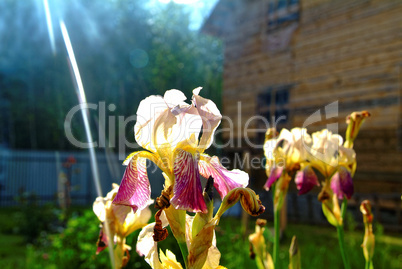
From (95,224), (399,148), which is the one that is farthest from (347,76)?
(95,224)

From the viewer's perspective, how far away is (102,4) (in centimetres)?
1753

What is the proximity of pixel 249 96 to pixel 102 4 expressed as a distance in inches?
447

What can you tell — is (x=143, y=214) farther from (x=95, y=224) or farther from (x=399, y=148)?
(x=399, y=148)

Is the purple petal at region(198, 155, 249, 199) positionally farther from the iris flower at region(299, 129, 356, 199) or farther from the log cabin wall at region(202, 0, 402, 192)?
the log cabin wall at region(202, 0, 402, 192)

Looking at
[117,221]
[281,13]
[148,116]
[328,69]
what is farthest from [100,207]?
[281,13]

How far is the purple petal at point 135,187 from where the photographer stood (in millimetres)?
672

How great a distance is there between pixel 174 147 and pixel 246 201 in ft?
0.63

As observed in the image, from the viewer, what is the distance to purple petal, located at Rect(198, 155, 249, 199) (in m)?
0.71

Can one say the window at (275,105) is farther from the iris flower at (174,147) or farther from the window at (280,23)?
the iris flower at (174,147)

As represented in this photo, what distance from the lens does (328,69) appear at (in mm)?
7688

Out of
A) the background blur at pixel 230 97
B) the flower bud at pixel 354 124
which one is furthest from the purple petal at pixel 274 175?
the background blur at pixel 230 97

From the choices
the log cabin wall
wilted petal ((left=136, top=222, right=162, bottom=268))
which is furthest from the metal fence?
wilted petal ((left=136, top=222, right=162, bottom=268))

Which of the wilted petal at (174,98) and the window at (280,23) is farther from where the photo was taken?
the window at (280,23)

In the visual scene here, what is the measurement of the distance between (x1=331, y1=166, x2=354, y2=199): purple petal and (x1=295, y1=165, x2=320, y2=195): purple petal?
0.07 meters
